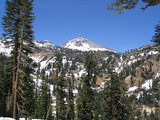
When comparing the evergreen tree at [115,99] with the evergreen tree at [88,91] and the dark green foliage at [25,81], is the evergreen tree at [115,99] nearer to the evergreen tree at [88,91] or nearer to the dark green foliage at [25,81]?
the evergreen tree at [88,91]

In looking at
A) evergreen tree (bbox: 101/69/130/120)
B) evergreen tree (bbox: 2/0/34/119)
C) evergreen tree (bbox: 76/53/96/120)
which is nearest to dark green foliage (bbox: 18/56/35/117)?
evergreen tree (bbox: 2/0/34/119)

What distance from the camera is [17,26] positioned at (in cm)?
1600

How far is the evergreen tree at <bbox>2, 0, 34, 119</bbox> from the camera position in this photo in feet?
51.2

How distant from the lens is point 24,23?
15.9 m

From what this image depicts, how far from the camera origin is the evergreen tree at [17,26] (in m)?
15.6

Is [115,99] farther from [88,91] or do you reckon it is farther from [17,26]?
[17,26]

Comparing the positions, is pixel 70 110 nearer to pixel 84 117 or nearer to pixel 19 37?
pixel 84 117

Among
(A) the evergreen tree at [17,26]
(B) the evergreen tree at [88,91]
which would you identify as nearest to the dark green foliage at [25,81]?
(A) the evergreen tree at [17,26]

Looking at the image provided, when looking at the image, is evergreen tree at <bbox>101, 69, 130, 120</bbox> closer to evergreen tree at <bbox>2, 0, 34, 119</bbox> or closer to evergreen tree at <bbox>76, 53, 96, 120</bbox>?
evergreen tree at <bbox>76, 53, 96, 120</bbox>

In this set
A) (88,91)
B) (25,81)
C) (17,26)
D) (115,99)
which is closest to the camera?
(17,26)

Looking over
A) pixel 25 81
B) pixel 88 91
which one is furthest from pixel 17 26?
pixel 88 91

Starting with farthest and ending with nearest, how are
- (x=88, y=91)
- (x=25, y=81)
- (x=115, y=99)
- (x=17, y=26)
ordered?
(x=88, y=91) → (x=115, y=99) → (x=25, y=81) → (x=17, y=26)

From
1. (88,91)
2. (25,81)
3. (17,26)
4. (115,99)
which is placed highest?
(17,26)

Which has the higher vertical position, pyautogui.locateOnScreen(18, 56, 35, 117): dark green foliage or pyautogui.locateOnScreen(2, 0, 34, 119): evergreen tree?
pyautogui.locateOnScreen(2, 0, 34, 119): evergreen tree
